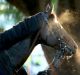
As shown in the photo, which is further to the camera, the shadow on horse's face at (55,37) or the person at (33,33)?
the shadow on horse's face at (55,37)

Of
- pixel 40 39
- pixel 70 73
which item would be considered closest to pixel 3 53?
pixel 40 39

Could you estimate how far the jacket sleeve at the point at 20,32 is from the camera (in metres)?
3.67

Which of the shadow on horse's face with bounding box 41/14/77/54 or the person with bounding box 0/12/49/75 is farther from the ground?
the person with bounding box 0/12/49/75

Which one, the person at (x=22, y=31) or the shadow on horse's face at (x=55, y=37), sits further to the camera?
the shadow on horse's face at (x=55, y=37)

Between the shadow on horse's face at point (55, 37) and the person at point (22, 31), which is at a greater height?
the person at point (22, 31)

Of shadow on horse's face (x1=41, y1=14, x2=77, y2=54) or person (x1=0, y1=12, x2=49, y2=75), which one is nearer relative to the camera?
person (x1=0, y1=12, x2=49, y2=75)

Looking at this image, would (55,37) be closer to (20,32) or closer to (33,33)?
(33,33)

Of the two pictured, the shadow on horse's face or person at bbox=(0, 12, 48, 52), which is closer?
person at bbox=(0, 12, 48, 52)

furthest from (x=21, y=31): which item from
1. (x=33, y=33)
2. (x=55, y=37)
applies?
(x=55, y=37)

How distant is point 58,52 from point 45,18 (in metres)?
0.33

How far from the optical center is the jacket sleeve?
3666 mm

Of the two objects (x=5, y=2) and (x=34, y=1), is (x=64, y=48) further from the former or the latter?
(x=5, y=2)

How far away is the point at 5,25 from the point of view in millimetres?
7242

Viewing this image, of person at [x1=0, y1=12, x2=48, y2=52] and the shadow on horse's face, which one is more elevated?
person at [x1=0, y1=12, x2=48, y2=52]
